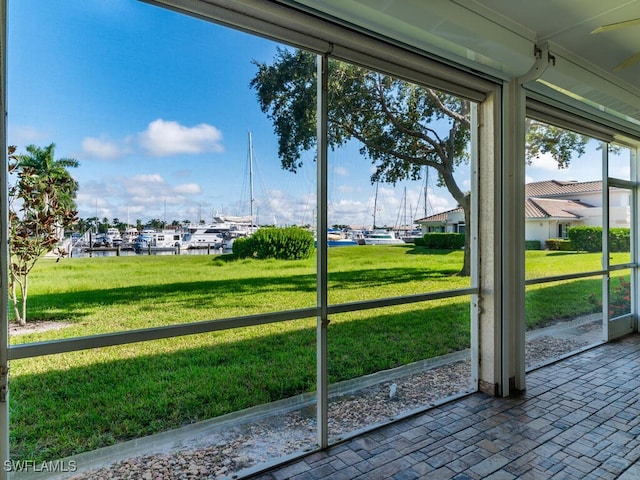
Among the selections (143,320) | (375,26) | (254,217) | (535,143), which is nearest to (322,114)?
(375,26)

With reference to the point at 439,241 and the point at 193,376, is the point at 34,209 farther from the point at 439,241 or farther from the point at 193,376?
the point at 439,241

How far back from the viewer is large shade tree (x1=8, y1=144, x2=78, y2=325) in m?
1.67

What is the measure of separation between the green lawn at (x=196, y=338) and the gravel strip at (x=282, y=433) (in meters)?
0.20

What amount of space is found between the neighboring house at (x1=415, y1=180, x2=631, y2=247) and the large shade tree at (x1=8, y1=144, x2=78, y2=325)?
2.97m

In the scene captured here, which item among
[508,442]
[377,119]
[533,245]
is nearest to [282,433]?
[508,442]

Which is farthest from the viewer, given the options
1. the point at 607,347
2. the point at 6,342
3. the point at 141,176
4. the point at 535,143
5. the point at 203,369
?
the point at 607,347

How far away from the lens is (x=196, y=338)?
253 cm

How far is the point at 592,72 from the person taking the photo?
9.98ft

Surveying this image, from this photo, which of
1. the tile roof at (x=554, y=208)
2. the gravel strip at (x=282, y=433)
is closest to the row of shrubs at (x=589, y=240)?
the tile roof at (x=554, y=208)

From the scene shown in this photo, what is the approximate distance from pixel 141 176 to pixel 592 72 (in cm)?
367

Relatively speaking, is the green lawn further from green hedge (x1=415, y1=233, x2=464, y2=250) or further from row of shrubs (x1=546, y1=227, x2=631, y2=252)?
row of shrubs (x1=546, y1=227, x2=631, y2=252)

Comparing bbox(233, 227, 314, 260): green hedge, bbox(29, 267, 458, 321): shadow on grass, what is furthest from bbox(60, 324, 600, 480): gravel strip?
bbox(233, 227, 314, 260): green hedge

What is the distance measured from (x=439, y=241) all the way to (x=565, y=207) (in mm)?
2157

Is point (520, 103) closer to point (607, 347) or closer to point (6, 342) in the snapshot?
point (607, 347)
